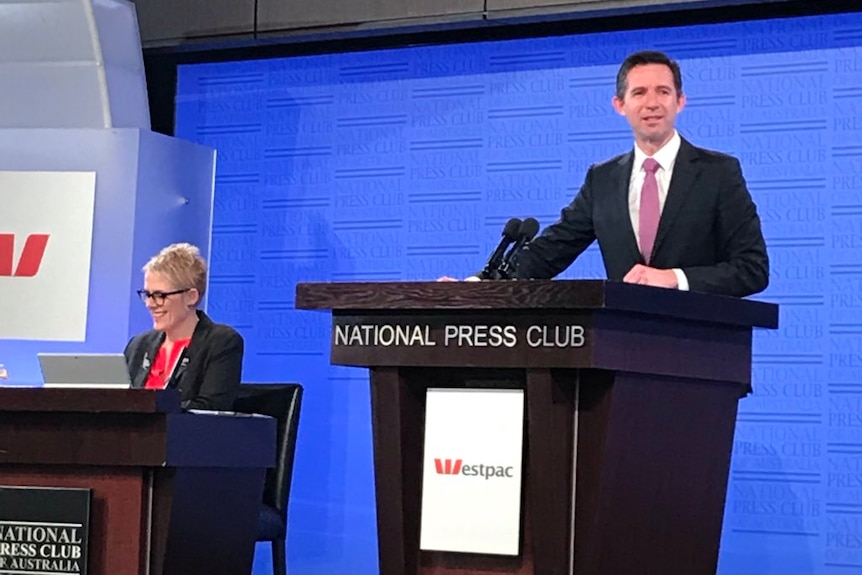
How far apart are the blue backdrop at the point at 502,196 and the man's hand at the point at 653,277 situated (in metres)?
1.95

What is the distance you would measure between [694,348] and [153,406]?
1.04 metres

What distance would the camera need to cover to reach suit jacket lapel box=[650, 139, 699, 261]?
8.44 feet

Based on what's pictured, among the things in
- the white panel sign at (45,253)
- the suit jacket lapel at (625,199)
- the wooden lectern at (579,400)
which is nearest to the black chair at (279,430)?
the white panel sign at (45,253)

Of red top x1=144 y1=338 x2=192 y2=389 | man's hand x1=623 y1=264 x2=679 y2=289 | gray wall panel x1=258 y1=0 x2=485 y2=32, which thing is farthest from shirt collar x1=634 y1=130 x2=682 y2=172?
gray wall panel x1=258 y1=0 x2=485 y2=32

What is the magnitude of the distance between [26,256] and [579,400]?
329cm

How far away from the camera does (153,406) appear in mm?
2686

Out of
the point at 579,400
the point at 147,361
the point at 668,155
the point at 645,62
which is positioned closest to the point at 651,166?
the point at 668,155

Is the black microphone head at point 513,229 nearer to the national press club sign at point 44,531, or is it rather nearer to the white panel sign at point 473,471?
the white panel sign at point 473,471

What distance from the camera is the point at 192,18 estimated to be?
5270 mm

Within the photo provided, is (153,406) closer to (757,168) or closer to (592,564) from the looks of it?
(592,564)

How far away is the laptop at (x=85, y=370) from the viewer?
2.82m

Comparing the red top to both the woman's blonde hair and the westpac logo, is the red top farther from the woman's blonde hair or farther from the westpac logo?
the westpac logo

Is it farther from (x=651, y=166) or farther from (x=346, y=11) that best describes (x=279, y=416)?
(x=651, y=166)

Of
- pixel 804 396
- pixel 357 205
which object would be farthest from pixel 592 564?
pixel 357 205
